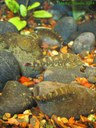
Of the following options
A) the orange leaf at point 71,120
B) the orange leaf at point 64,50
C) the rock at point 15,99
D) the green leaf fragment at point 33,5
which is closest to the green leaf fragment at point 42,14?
the green leaf fragment at point 33,5

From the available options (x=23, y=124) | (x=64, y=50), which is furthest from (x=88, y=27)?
(x=23, y=124)

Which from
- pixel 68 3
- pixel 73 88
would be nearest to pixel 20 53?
pixel 73 88

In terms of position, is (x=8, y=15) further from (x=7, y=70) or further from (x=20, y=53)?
(x=7, y=70)

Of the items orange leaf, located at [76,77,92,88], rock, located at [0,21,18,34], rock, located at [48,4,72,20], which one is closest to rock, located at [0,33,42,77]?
rock, located at [0,21,18,34]

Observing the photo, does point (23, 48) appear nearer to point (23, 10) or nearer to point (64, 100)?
point (23, 10)

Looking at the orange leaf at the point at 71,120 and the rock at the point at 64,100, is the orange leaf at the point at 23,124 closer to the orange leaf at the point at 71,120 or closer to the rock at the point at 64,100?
the rock at the point at 64,100
